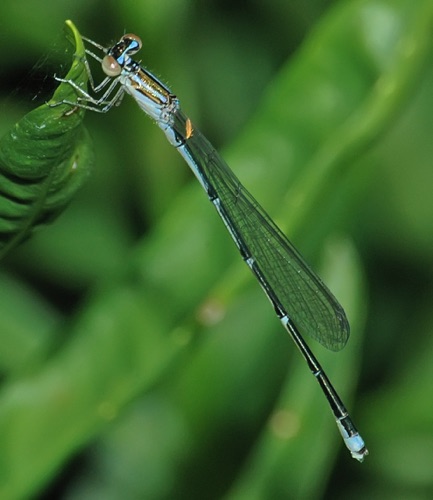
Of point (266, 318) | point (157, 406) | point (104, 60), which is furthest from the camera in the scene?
point (104, 60)

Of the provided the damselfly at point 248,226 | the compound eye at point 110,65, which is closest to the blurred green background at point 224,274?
the damselfly at point 248,226

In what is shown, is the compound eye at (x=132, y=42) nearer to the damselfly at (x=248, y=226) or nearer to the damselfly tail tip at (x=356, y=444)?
the damselfly at (x=248, y=226)

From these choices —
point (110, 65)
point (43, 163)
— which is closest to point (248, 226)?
point (110, 65)

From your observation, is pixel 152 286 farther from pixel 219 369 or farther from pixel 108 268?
pixel 108 268

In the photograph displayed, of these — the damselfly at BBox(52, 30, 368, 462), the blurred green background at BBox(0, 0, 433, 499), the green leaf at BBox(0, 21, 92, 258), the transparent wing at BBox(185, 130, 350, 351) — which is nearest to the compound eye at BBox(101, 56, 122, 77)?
the damselfly at BBox(52, 30, 368, 462)

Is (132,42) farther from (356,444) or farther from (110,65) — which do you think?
(356,444)

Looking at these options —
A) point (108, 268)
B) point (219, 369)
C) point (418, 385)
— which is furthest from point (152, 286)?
point (418, 385)

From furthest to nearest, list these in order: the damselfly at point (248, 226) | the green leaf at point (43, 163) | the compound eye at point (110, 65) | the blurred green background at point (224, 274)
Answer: the compound eye at point (110, 65) → the damselfly at point (248, 226) → the blurred green background at point (224, 274) → the green leaf at point (43, 163)
